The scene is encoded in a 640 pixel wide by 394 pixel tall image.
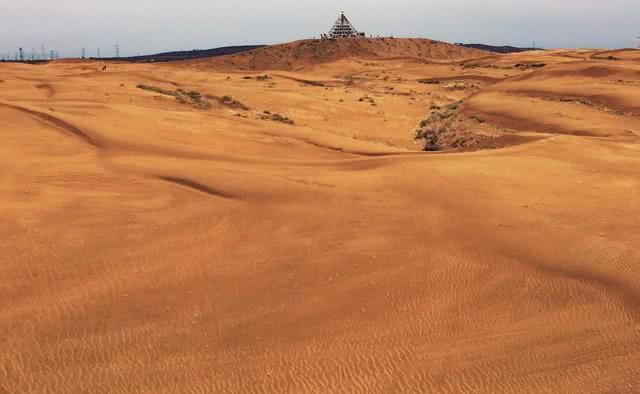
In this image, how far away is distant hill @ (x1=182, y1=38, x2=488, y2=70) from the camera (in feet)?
243

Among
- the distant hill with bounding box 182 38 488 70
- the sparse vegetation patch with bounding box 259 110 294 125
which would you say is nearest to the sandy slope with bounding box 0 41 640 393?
the sparse vegetation patch with bounding box 259 110 294 125

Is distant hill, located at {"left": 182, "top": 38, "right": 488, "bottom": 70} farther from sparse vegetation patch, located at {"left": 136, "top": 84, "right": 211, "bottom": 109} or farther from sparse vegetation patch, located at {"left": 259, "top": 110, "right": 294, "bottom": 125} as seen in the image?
sparse vegetation patch, located at {"left": 259, "top": 110, "right": 294, "bottom": 125}

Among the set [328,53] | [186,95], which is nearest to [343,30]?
[328,53]

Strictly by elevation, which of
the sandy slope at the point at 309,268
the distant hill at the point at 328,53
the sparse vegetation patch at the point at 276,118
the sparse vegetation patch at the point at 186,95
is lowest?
the sandy slope at the point at 309,268

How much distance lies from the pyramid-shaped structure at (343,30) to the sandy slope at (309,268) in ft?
286

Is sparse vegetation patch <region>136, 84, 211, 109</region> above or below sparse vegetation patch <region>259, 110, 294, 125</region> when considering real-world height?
above

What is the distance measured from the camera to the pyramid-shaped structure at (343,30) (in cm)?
9519

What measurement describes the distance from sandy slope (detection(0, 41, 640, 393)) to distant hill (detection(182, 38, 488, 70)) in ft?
207

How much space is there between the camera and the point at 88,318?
5242mm

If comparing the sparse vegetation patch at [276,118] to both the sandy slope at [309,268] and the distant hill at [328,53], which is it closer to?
the sandy slope at [309,268]

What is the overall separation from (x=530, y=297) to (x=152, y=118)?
12839 mm

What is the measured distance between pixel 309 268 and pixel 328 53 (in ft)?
243

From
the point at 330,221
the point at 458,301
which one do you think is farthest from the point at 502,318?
the point at 330,221

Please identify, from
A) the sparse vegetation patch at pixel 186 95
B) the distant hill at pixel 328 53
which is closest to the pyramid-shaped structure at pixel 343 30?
the distant hill at pixel 328 53
